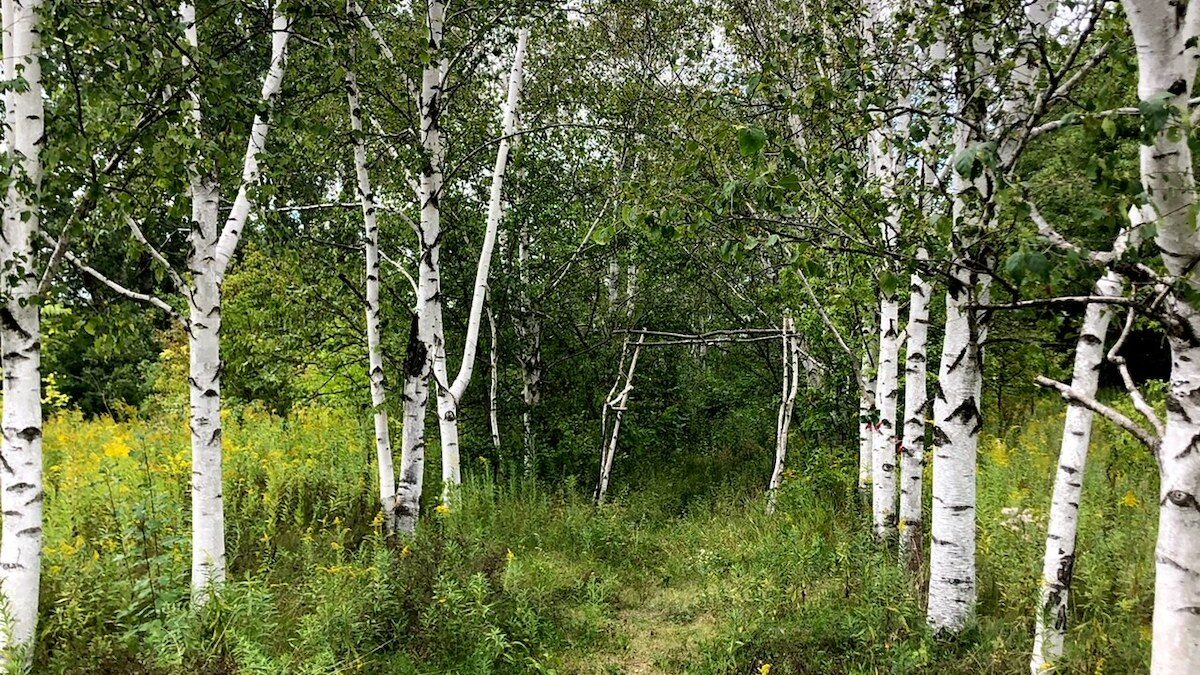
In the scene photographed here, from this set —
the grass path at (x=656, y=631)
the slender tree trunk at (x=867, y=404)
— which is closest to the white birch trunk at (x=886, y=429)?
the slender tree trunk at (x=867, y=404)

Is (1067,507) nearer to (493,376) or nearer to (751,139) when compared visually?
(751,139)

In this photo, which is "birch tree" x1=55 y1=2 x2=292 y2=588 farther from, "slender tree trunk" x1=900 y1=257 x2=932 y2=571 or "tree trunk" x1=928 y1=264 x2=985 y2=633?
"slender tree trunk" x1=900 y1=257 x2=932 y2=571

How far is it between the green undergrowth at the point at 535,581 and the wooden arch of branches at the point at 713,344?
0.93 m

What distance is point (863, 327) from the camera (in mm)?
7086

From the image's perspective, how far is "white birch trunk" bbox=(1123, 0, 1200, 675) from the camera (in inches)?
76.8

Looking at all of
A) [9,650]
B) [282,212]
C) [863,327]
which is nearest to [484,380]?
[282,212]

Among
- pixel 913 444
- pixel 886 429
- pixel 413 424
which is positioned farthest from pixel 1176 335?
pixel 413 424

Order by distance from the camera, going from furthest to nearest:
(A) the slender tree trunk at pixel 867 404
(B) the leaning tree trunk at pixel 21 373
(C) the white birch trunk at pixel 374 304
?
1. (A) the slender tree trunk at pixel 867 404
2. (C) the white birch trunk at pixel 374 304
3. (B) the leaning tree trunk at pixel 21 373

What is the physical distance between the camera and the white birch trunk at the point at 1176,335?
1.95 metres

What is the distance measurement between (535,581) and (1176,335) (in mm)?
5161

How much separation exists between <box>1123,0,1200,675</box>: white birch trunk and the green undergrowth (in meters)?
2.09

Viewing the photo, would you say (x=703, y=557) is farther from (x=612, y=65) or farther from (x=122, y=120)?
(x=612, y=65)

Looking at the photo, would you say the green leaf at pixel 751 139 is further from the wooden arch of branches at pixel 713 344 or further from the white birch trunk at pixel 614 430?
the white birch trunk at pixel 614 430

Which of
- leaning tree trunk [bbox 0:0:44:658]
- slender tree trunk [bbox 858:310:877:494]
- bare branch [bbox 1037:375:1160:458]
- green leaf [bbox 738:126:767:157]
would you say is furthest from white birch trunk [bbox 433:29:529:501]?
bare branch [bbox 1037:375:1160:458]
